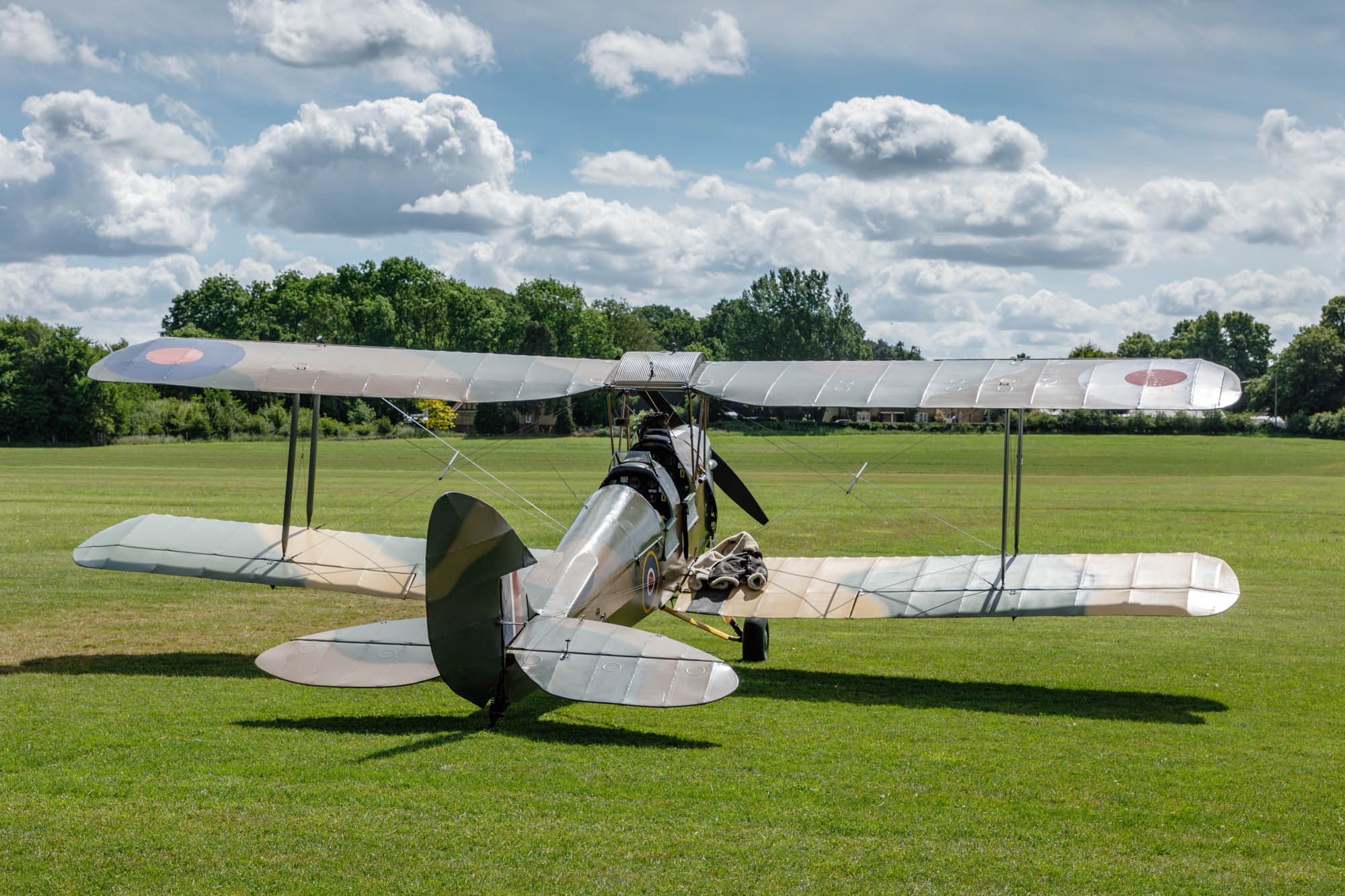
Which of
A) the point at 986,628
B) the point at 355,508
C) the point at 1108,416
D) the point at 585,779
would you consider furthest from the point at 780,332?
the point at 585,779

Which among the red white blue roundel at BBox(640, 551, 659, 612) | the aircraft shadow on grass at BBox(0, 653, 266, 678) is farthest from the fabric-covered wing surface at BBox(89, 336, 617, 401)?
the aircraft shadow on grass at BBox(0, 653, 266, 678)

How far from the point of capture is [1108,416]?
6706 cm

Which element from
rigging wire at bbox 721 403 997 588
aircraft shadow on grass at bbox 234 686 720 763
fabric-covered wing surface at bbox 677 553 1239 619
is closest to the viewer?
aircraft shadow on grass at bbox 234 686 720 763

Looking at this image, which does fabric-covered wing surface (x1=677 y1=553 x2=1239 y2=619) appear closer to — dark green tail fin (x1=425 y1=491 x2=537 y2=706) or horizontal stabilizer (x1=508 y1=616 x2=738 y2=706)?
horizontal stabilizer (x1=508 y1=616 x2=738 y2=706)

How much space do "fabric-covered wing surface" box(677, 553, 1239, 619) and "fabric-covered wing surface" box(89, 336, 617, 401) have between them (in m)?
2.28

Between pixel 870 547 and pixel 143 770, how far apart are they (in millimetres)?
14194

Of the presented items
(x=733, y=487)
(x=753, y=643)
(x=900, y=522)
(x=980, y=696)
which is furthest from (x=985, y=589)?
(x=900, y=522)

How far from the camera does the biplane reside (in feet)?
27.0

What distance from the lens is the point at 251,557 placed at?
9602 mm

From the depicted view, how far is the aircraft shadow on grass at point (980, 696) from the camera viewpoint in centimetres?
826

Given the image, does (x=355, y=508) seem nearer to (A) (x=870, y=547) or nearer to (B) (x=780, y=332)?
(A) (x=870, y=547)

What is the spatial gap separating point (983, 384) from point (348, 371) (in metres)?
5.36

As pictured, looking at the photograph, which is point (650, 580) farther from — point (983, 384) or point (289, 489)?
point (289, 489)

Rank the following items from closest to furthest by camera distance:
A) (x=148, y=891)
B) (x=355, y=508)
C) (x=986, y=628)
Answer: (x=148, y=891) → (x=986, y=628) → (x=355, y=508)
